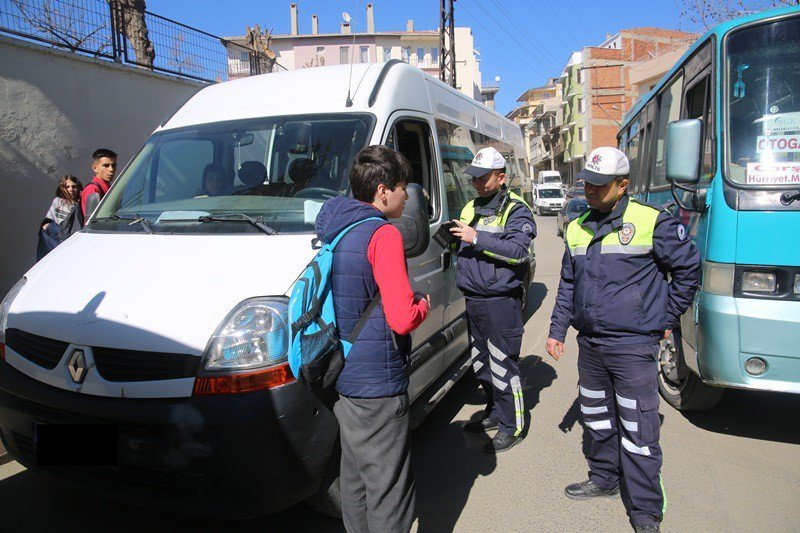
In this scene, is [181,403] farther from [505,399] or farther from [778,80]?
[778,80]

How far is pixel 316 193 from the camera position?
3.32m

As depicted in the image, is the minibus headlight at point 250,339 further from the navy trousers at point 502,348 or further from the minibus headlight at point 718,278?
the minibus headlight at point 718,278

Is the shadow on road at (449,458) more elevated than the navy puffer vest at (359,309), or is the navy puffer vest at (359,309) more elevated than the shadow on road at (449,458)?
the navy puffer vest at (359,309)

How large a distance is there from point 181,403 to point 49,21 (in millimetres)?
7341

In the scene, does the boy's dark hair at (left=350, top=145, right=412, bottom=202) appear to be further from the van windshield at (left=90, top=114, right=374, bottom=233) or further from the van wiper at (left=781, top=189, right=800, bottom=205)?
the van wiper at (left=781, top=189, right=800, bottom=205)

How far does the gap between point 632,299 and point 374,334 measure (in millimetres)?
1442

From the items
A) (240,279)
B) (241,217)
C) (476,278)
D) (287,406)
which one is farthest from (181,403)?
(476,278)

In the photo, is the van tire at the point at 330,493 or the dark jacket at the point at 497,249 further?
the dark jacket at the point at 497,249

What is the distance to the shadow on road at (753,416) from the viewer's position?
404 centimetres

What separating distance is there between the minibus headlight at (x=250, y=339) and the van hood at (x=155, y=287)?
52 millimetres

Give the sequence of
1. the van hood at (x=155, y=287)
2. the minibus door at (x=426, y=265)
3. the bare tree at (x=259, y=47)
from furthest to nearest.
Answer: the bare tree at (x=259, y=47), the minibus door at (x=426, y=265), the van hood at (x=155, y=287)

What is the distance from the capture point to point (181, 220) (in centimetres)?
329

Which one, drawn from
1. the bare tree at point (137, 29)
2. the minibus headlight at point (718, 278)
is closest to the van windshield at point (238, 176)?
the minibus headlight at point (718, 278)

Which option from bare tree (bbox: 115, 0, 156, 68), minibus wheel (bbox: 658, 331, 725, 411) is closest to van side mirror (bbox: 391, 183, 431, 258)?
minibus wheel (bbox: 658, 331, 725, 411)
